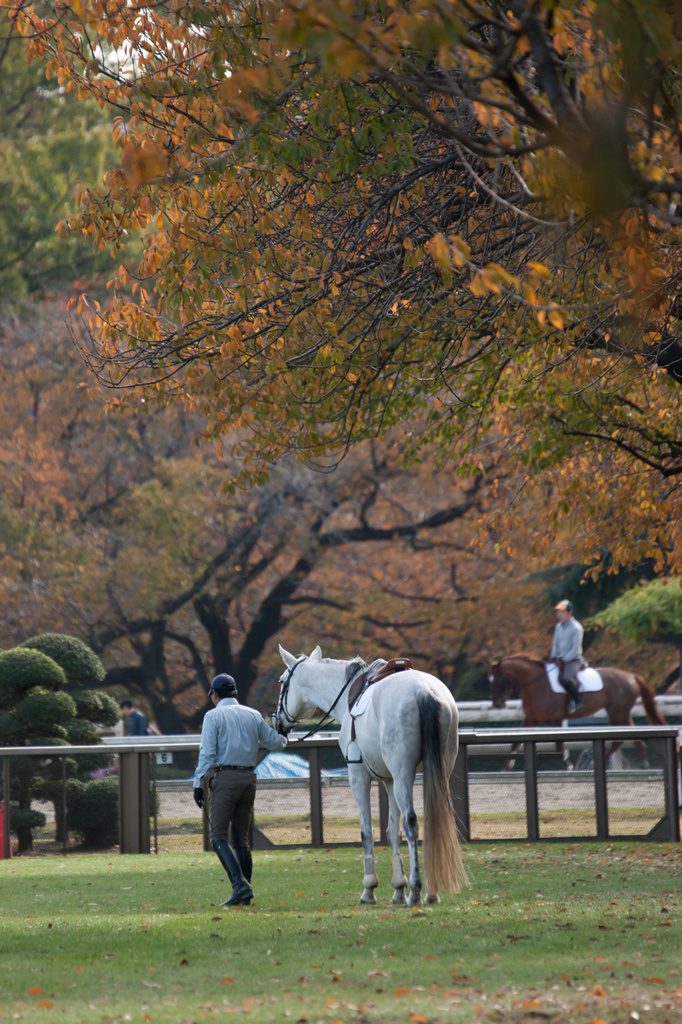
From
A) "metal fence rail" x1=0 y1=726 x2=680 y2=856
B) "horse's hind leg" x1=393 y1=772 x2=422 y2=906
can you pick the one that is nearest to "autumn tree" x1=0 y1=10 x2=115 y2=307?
"metal fence rail" x1=0 y1=726 x2=680 y2=856

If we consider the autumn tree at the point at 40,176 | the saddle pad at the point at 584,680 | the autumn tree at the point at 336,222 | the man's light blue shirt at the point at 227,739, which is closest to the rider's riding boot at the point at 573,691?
the saddle pad at the point at 584,680

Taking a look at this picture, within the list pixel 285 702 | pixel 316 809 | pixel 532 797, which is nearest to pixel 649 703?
pixel 532 797

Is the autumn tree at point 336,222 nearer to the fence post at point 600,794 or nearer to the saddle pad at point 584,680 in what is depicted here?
the fence post at point 600,794

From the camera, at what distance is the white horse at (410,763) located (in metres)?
9.12

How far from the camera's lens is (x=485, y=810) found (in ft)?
49.4

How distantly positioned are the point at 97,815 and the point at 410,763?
737 centimetres

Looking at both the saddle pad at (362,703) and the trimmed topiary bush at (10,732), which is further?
the trimmed topiary bush at (10,732)

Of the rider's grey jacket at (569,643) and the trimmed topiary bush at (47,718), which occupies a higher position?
the rider's grey jacket at (569,643)

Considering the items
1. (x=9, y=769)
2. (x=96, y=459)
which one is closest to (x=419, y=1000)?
(x=9, y=769)

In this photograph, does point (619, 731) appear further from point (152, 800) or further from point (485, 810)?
point (152, 800)

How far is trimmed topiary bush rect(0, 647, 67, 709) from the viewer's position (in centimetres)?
1722

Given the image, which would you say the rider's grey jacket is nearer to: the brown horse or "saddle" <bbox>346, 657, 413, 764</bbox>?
the brown horse

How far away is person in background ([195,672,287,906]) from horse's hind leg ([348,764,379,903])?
0.69 meters

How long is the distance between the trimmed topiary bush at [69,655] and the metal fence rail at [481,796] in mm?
2610
